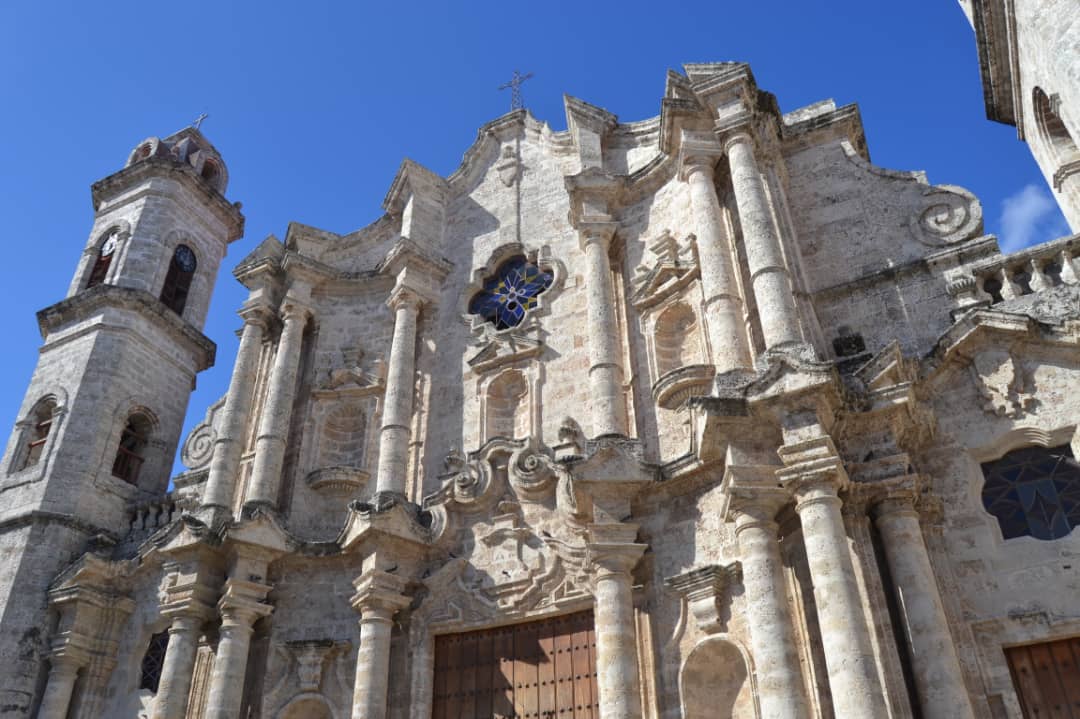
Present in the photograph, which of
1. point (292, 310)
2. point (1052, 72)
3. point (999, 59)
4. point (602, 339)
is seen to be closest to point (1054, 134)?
point (999, 59)

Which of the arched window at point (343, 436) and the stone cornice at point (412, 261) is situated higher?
the stone cornice at point (412, 261)

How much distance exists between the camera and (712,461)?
10.8m

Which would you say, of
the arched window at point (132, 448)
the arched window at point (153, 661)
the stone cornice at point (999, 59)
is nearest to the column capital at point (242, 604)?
the arched window at point (153, 661)

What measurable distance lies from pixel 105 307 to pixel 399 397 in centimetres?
751

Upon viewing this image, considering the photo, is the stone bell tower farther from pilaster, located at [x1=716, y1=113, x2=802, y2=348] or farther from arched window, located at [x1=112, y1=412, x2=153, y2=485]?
pilaster, located at [x1=716, y1=113, x2=802, y2=348]

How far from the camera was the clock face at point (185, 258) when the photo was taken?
20.5 m

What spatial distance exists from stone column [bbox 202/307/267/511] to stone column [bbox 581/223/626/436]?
6161 millimetres

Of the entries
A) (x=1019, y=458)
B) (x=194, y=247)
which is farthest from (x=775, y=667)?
(x=194, y=247)

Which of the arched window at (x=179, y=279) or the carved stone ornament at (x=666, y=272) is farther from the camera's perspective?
the arched window at (x=179, y=279)

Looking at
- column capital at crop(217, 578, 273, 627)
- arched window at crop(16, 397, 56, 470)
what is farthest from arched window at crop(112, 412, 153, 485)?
column capital at crop(217, 578, 273, 627)

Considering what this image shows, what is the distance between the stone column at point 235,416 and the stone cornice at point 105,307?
10.00 ft

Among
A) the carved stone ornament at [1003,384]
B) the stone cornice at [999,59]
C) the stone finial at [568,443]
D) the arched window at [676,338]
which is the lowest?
the carved stone ornament at [1003,384]

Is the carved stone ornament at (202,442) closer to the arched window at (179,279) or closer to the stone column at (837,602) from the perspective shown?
the arched window at (179,279)

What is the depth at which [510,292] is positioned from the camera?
1611 cm
